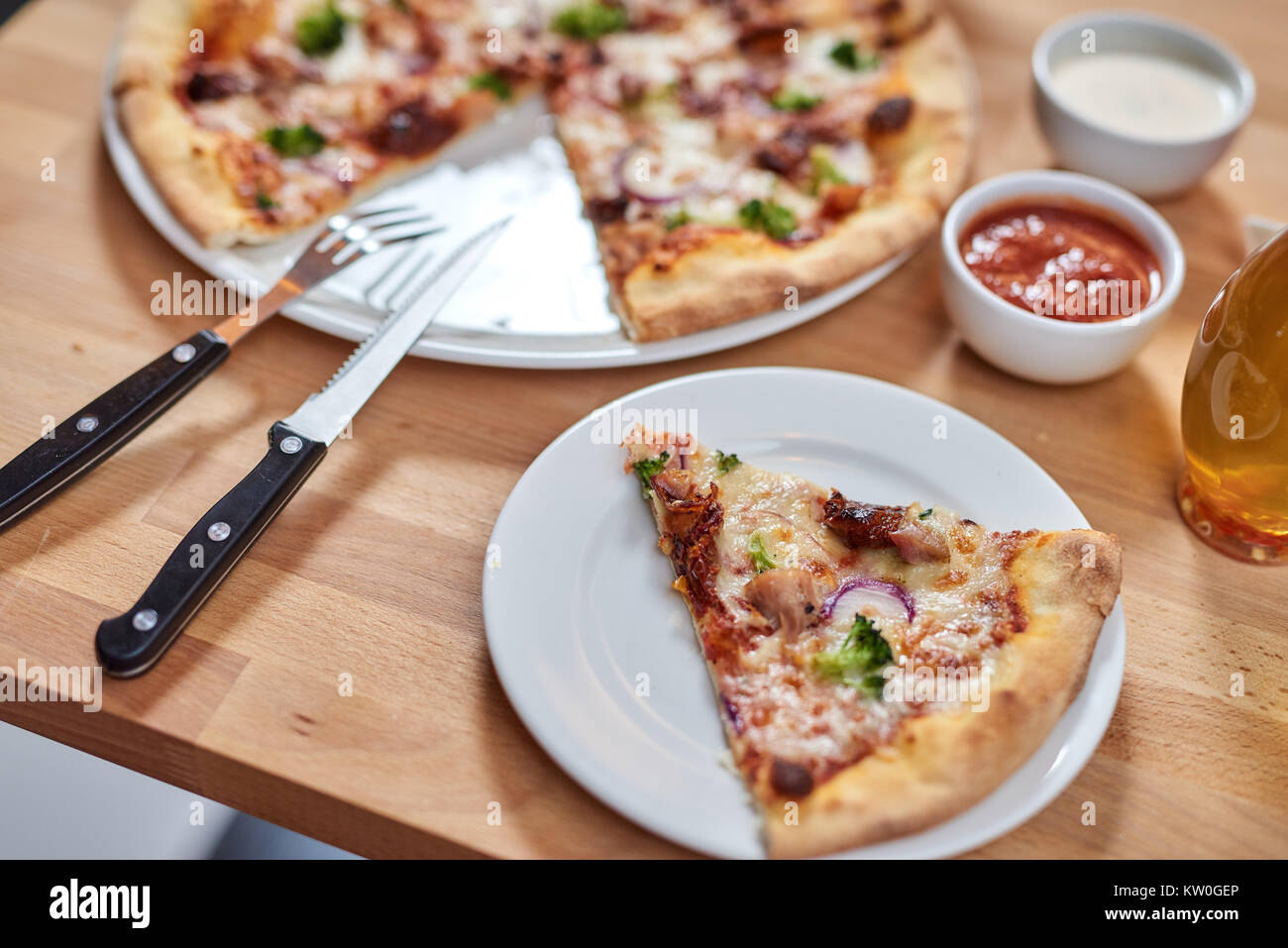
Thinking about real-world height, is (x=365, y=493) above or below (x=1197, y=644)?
above

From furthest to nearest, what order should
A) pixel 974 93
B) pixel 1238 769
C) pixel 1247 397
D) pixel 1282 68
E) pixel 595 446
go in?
pixel 1282 68 → pixel 974 93 → pixel 595 446 → pixel 1247 397 → pixel 1238 769

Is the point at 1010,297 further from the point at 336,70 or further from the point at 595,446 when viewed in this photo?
the point at 336,70

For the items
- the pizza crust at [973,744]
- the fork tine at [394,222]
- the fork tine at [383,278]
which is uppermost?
the fork tine at [394,222]

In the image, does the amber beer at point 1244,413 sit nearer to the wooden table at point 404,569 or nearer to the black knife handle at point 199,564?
the wooden table at point 404,569

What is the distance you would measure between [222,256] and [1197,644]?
268 centimetres

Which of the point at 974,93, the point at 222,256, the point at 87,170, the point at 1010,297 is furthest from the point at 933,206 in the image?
the point at 87,170

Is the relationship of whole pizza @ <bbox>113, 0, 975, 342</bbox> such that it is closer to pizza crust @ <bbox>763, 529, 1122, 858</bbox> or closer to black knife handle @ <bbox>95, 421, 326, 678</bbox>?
black knife handle @ <bbox>95, 421, 326, 678</bbox>

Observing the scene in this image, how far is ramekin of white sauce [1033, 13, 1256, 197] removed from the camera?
3.28m

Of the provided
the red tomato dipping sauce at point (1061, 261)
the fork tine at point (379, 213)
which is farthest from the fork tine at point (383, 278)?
the red tomato dipping sauce at point (1061, 261)

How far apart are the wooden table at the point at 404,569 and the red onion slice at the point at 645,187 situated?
2.29 feet

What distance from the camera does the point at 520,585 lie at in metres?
2.20

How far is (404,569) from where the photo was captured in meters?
2.41

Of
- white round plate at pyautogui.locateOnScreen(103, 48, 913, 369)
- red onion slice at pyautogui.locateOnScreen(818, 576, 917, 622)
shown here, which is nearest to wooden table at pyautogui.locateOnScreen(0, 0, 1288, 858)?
white round plate at pyautogui.locateOnScreen(103, 48, 913, 369)

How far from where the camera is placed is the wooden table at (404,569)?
2.07 metres
